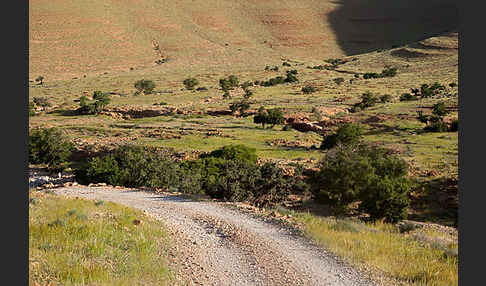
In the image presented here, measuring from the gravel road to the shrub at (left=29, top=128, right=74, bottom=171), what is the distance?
18.0 m

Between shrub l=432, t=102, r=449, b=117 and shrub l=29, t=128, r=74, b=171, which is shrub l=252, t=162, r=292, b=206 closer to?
shrub l=29, t=128, r=74, b=171

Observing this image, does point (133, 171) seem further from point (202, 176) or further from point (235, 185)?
point (235, 185)

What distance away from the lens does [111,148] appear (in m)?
27.2

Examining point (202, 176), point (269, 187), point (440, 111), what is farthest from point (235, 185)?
point (440, 111)

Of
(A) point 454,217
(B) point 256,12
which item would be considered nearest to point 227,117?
(A) point 454,217

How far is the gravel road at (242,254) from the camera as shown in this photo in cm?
655

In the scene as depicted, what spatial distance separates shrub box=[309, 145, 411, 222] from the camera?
52.9ft

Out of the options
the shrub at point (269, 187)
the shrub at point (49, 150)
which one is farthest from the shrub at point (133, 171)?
the shrub at point (49, 150)

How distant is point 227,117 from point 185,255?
118 ft

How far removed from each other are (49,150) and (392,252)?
25.4m

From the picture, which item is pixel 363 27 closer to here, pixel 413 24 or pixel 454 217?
pixel 413 24

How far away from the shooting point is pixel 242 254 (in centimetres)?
776

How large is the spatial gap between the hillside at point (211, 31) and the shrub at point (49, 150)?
57.9m

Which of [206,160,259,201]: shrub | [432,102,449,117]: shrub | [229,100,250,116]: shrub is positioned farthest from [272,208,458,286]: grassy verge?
[229,100,250,116]: shrub
